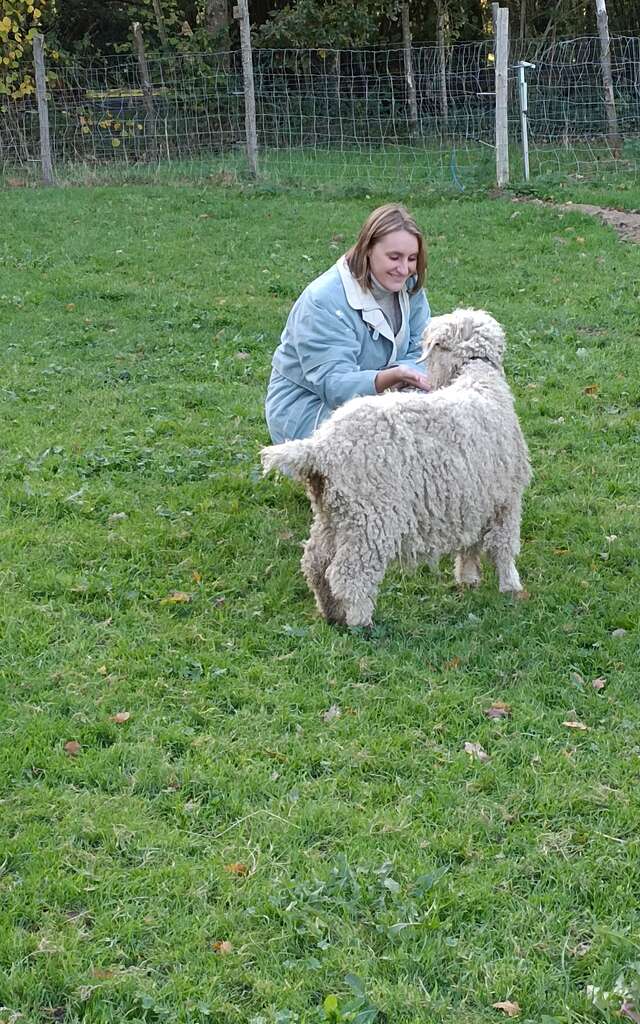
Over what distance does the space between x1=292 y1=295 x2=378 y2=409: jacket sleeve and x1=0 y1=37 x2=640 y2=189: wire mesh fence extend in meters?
10.7

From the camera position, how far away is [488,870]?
131 inches

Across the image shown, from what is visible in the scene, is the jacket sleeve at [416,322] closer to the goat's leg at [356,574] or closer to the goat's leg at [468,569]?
the goat's leg at [468,569]

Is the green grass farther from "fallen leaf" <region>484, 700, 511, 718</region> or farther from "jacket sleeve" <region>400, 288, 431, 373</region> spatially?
"jacket sleeve" <region>400, 288, 431, 373</region>

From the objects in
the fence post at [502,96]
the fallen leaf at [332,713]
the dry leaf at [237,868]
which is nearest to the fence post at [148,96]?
the fence post at [502,96]

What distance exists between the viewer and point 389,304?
18.5 feet

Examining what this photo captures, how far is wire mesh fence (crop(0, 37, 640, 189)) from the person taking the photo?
643 inches

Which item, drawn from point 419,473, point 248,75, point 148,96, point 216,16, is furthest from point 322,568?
point 216,16

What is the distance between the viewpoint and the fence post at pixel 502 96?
14.2m

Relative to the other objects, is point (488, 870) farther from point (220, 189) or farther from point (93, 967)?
point (220, 189)

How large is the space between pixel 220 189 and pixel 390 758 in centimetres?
1339

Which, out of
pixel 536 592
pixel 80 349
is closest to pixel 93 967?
pixel 536 592

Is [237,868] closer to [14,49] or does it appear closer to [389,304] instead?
[389,304]

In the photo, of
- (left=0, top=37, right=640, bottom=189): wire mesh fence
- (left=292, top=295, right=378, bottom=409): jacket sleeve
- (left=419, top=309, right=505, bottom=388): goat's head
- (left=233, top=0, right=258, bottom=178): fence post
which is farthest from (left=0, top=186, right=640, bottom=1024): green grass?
(left=0, top=37, right=640, bottom=189): wire mesh fence

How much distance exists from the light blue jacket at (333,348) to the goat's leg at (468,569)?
0.93 meters
